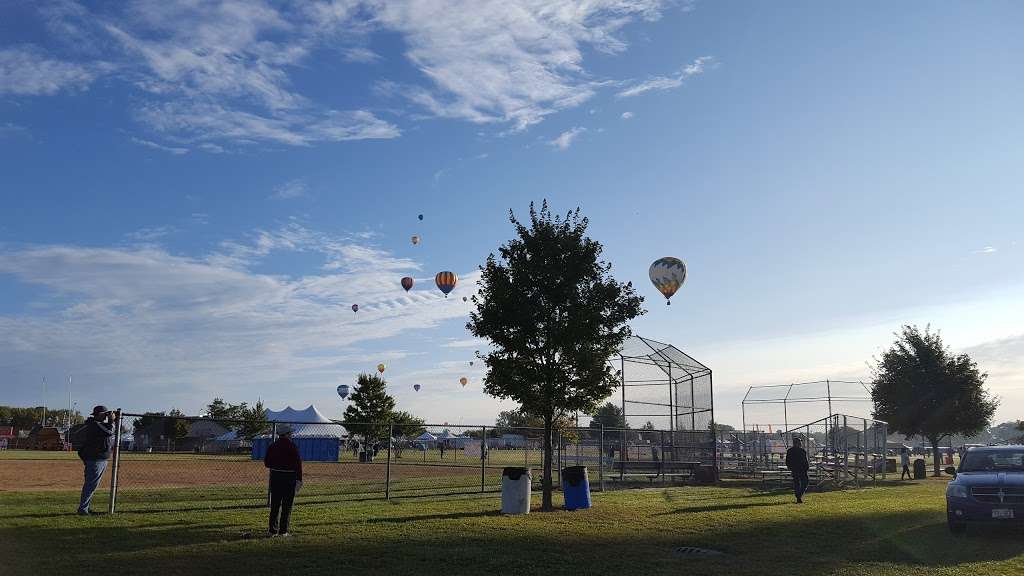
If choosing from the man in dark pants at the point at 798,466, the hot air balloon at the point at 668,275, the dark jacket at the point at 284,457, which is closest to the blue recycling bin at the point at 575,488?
the man in dark pants at the point at 798,466

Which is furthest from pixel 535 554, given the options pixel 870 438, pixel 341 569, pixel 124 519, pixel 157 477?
pixel 870 438

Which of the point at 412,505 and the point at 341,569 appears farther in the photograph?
the point at 412,505

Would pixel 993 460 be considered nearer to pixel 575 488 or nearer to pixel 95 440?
pixel 575 488

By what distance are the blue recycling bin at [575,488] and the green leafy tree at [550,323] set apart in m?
0.44

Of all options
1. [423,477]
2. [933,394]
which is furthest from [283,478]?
[933,394]

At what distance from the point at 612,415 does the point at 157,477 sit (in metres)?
36.2

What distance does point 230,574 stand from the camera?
9.34 meters

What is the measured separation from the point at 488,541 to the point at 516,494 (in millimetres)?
4112

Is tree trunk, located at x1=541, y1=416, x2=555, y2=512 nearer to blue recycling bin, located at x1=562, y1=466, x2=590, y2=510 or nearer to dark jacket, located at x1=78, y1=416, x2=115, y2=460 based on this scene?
blue recycling bin, located at x1=562, y1=466, x2=590, y2=510

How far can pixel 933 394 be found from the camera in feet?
131

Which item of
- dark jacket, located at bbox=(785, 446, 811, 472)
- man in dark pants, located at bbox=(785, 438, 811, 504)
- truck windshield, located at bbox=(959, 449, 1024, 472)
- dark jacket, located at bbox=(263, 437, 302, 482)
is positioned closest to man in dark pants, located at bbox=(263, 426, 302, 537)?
dark jacket, located at bbox=(263, 437, 302, 482)

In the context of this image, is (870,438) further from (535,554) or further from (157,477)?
(157,477)

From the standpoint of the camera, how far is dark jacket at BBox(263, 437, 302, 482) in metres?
12.7

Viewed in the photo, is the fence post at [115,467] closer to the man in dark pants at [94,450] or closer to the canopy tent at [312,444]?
the man in dark pants at [94,450]
